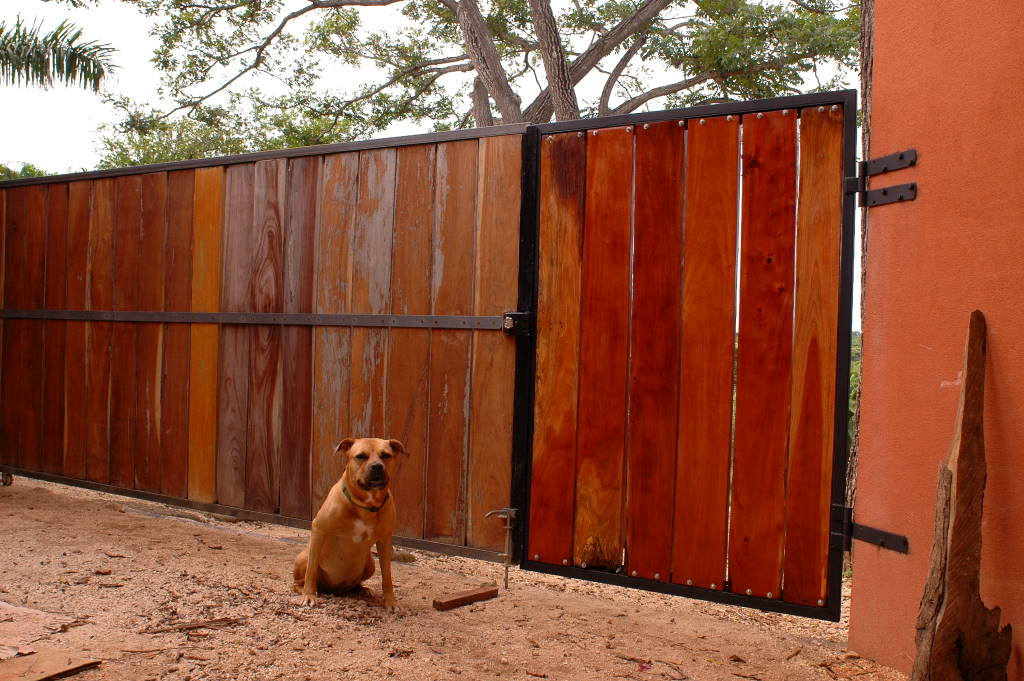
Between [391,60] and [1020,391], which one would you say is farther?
[391,60]

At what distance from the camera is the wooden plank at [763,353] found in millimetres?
3160

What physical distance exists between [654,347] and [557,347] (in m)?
0.46

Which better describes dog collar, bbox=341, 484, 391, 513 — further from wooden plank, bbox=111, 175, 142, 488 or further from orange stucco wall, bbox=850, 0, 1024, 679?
wooden plank, bbox=111, 175, 142, 488

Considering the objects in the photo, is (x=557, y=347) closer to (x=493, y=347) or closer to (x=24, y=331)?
(x=493, y=347)

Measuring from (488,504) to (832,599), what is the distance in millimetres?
1511

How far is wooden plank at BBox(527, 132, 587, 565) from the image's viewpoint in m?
3.60

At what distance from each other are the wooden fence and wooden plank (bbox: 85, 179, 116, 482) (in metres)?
0.01

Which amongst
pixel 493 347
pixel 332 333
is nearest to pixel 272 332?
pixel 332 333

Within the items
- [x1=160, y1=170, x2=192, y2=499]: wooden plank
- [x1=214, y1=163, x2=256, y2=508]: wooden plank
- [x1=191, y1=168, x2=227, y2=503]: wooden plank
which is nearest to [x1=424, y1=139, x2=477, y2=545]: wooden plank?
[x1=214, y1=163, x2=256, y2=508]: wooden plank

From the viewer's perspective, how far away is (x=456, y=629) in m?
3.29

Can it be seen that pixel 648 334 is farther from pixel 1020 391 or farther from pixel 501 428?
pixel 1020 391

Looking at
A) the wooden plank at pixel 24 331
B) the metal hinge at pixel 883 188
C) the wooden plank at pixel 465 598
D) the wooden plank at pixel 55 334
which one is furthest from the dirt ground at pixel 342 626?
the metal hinge at pixel 883 188

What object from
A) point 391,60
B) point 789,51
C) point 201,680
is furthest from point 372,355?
point 391,60

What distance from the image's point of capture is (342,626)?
316 centimetres
